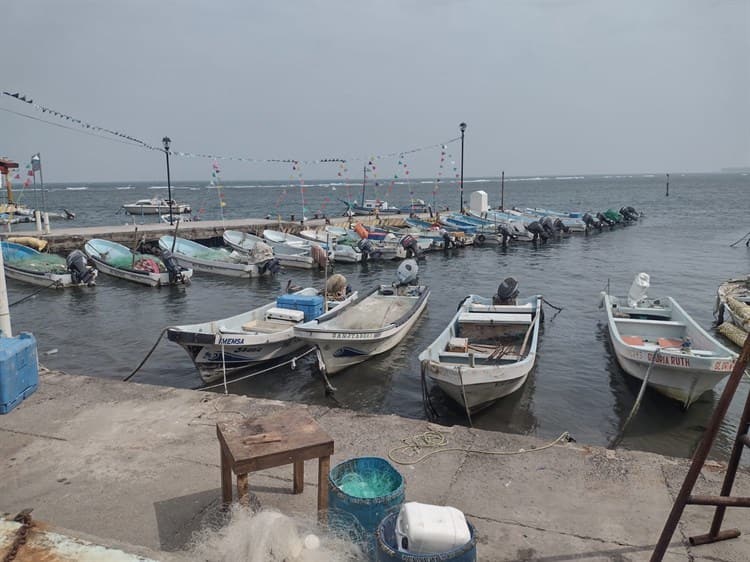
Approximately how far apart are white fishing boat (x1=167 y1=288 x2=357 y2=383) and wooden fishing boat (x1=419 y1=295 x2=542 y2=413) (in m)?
3.29

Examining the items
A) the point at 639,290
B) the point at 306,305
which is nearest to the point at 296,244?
the point at 306,305

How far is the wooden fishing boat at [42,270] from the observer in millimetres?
21828

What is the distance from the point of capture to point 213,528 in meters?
4.70

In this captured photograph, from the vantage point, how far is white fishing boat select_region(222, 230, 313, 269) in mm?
26859

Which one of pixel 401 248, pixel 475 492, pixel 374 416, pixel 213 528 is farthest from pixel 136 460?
pixel 401 248

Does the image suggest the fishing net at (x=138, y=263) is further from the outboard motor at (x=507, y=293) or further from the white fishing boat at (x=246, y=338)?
the outboard motor at (x=507, y=293)

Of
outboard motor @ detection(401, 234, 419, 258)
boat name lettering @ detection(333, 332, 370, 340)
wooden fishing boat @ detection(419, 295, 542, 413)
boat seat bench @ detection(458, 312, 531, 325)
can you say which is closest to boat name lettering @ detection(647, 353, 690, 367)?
wooden fishing boat @ detection(419, 295, 542, 413)

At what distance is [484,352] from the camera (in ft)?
37.8

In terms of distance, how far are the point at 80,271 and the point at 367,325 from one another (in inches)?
561

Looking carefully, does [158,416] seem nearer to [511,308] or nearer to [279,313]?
[279,313]

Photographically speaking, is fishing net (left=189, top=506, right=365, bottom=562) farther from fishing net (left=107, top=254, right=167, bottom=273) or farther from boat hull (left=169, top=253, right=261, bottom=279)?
boat hull (left=169, top=253, right=261, bottom=279)

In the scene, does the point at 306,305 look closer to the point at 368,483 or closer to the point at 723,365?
the point at 723,365

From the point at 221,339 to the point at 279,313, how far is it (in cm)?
215

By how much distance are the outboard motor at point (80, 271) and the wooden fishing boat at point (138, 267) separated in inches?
55.7
